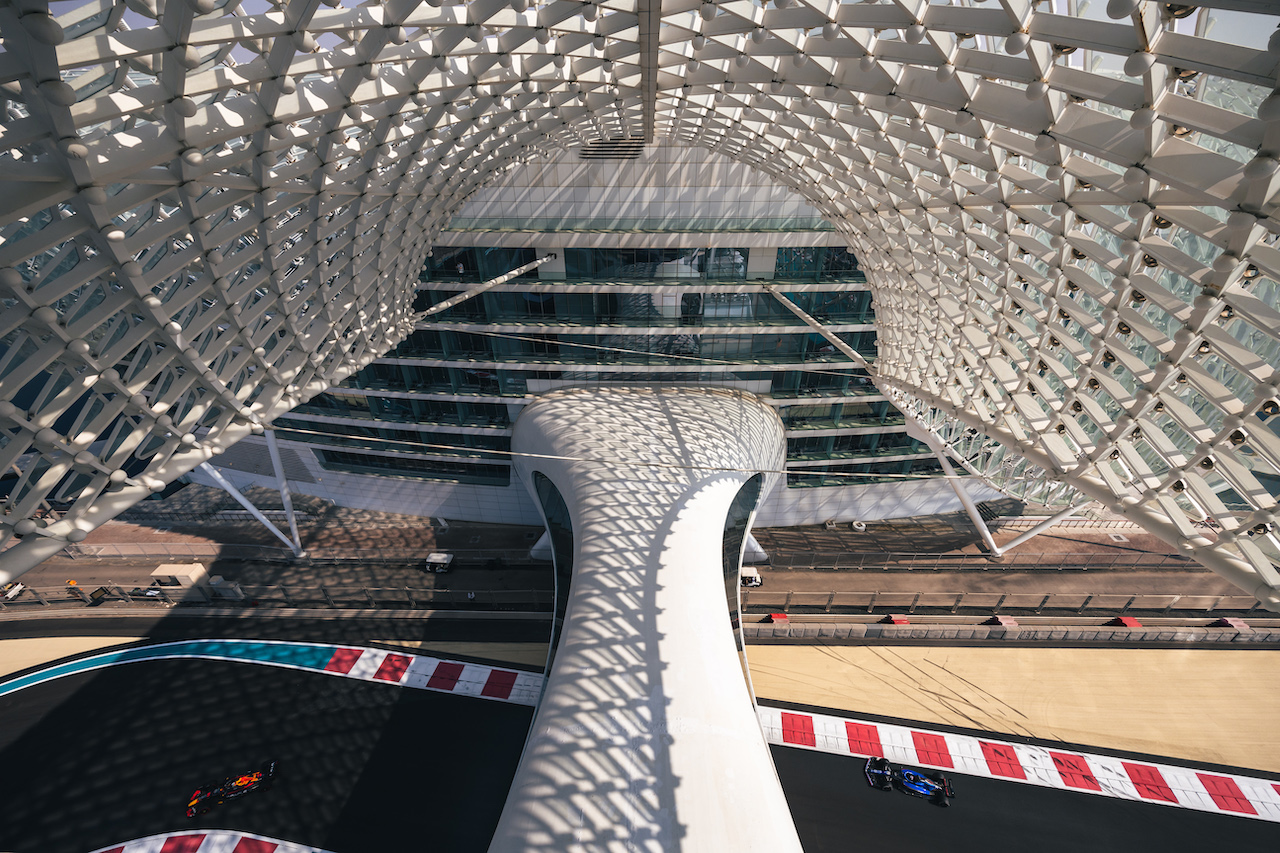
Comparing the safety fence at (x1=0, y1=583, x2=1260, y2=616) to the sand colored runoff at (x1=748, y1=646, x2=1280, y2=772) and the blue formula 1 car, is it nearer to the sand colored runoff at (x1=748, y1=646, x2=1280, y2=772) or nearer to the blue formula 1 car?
the sand colored runoff at (x1=748, y1=646, x2=1280, y2=772)

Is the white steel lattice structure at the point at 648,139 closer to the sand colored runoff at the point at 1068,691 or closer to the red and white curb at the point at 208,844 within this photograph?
the sand colored runoff at the point at 1068,691

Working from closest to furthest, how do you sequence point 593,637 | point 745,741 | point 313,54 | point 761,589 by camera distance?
point 313,54 → point 745,741 → point 593,637 → point 761,589

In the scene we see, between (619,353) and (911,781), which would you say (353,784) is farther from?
(619,353)

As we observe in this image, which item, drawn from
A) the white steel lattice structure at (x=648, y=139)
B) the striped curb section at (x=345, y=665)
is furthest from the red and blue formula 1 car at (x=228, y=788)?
the white steel lattice structure at (x=648, y=139)

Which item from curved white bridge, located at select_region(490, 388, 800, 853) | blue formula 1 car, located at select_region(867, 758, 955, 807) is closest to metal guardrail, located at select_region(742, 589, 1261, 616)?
curved white bridge, located at select_region(490, 388, 800, 853)


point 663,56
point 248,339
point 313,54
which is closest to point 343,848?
point 248,339

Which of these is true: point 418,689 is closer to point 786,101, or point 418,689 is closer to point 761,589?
point 761,589
